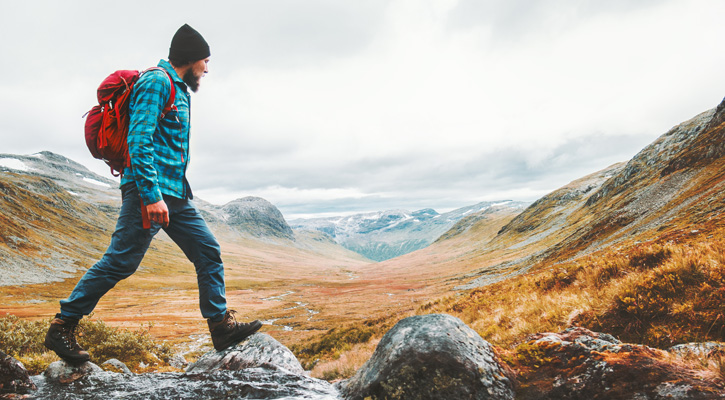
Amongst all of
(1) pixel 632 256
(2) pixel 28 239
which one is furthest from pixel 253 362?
(2) pixel 28 239

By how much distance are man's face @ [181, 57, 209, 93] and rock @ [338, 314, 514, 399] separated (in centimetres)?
581

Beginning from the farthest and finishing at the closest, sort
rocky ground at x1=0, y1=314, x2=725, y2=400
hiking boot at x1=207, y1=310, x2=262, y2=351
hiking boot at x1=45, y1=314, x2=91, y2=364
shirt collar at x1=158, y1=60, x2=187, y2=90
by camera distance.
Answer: hiking boot at x1=207, y1=310, x2=262, y2=351, shirt collar at x1=158, y1=60, x2=187, y2=90, hiking boot at x1=45, y1=314, x2=91, y2=364, rocky ground at x1=0, y1=314, x2=725, y2=400

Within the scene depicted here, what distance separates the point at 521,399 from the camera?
3561 mm

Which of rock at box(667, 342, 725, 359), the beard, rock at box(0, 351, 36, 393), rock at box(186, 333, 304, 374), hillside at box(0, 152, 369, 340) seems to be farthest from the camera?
hillside at box(0, 152, 369, 340)

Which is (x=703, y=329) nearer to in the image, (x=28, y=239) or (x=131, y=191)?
(x=131, y=191)

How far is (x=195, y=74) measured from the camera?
5.68 meters

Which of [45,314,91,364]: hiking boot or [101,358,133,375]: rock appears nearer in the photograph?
[45,314,91,364]: hiking boot

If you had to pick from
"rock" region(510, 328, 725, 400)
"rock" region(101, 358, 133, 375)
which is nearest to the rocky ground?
"rock" region(510, 328, 725, 400)

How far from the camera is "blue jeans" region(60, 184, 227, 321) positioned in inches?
183

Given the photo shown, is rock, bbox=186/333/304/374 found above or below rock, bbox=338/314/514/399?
below

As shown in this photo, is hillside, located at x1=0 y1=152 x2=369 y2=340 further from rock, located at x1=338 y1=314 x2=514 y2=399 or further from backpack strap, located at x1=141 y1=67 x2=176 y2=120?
backpack strap, located at x1=141 y1=67 x2=176 y2=120

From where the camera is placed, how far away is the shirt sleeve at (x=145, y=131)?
15.1ft

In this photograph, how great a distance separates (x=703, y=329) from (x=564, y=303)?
99.7 inches

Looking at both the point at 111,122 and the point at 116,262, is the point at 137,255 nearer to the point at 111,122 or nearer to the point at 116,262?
the point at 116,262
